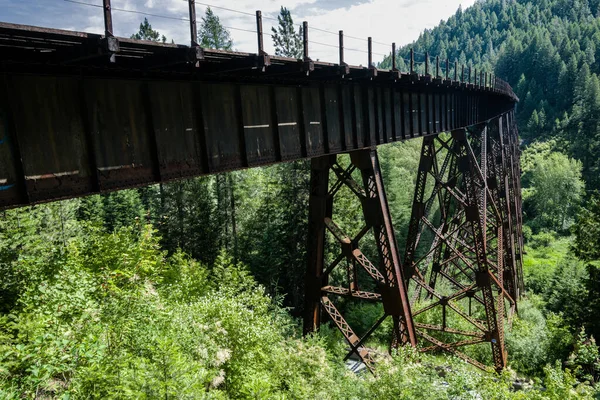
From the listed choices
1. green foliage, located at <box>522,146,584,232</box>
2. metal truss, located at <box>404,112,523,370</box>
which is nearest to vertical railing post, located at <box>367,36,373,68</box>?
metal truss, located at <box>404,112,523,370</box>

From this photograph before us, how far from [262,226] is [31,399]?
751 inches

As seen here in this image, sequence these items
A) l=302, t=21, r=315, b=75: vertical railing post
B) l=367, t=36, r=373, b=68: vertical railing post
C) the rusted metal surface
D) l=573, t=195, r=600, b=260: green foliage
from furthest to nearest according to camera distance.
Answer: l=573, t=195, r=600, b=260: green foliage < l=367, t=36, r=373, b=68: vertical railing post < l=302, t=21, r=315, b=75: vertical railing post < the rusted metal surface

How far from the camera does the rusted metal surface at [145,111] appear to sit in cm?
379

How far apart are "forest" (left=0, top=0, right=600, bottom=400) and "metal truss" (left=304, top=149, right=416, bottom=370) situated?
75cm

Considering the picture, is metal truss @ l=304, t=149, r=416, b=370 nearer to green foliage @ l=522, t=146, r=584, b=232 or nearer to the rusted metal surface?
the rusted metal surface

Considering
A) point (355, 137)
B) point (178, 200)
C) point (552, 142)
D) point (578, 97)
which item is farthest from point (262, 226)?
point (578, 97)

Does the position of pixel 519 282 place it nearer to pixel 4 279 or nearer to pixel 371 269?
pixel 371 269

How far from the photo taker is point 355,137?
27.4 feet

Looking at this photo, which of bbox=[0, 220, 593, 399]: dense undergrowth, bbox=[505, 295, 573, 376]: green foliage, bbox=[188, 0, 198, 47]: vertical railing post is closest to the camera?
bbox=[188, 0, 198, 47]: vertical railing post

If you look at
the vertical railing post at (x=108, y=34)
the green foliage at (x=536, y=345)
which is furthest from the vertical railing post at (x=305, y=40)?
the green foliage at (x=536, y=345)

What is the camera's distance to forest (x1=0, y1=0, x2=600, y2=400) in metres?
6.14

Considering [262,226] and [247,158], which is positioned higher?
[247,158]

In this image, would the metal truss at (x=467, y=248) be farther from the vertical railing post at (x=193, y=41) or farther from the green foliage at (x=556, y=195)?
the green foliage at (x=556, y=195)

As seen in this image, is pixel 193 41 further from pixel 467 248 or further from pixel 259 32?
pixel 467 248
